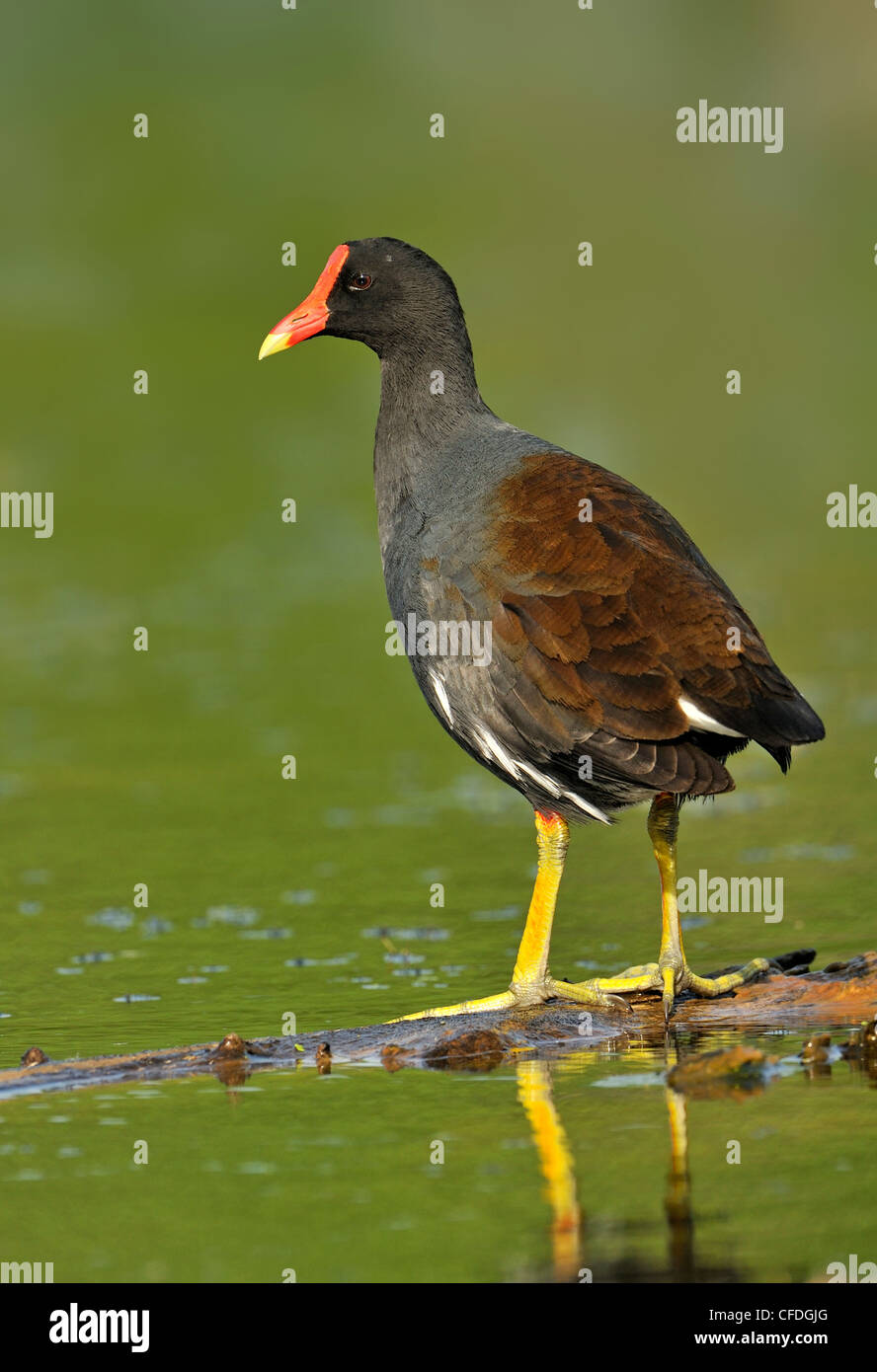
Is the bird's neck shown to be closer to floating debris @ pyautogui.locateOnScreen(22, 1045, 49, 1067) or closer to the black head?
the black head

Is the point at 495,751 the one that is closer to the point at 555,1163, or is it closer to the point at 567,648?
the point at 567,648

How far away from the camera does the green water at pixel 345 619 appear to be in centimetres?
566

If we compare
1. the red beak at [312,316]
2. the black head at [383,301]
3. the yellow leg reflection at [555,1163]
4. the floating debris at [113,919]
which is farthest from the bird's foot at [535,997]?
the red beak at [312,316]

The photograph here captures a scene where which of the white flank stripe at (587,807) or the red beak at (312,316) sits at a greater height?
the red beak at (312,316)

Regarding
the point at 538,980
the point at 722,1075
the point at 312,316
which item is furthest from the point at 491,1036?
the point at 312,316

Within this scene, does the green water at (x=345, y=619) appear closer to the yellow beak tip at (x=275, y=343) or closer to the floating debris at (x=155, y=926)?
the floating debris at (x=155, y=926)

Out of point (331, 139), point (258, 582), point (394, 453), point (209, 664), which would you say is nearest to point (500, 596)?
point (394, 453)

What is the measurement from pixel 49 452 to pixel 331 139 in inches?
619

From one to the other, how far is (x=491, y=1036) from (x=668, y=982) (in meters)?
0.73

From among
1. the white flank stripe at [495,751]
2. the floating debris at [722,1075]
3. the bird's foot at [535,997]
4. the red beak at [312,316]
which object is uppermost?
the red beak at [312,316]

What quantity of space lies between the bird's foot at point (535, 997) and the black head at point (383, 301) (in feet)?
8.46

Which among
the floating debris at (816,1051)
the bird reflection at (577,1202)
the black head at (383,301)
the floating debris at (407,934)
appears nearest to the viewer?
the bird reflection at (577,1202)

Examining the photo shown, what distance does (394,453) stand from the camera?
26.3 feet
